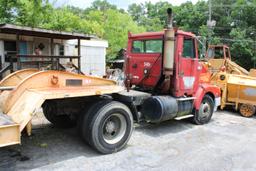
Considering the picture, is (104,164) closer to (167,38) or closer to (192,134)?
(192,134)

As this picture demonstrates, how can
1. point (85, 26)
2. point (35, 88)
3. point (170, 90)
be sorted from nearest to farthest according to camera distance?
point (35, 88) → point (170, 90) → point (85, 26)

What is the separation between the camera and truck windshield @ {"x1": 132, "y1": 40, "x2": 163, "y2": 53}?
6883mm

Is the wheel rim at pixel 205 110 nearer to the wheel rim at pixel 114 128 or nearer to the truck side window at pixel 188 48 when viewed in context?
the truck side window at pixel 188 48

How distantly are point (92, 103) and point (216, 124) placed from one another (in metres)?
4.09

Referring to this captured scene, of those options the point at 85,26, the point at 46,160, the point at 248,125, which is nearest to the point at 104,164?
the point at 46,160

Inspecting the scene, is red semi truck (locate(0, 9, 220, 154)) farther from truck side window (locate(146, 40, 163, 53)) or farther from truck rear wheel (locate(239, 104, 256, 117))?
truck rear wheel (locate(239, 104, 256, 117))

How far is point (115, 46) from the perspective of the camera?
96.6ft

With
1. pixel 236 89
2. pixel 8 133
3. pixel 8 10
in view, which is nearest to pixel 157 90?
pixel 236 89

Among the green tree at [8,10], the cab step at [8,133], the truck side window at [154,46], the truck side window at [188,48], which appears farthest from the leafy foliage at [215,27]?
the cab step at [8,133]

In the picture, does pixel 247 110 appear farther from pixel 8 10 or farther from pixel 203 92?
pixel 8 10

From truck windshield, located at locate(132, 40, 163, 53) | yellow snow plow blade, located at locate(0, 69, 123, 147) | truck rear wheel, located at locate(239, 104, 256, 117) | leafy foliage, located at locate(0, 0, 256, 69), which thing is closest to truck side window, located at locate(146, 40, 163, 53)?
truck windshield, located at locate(132, 40, 163, 53)

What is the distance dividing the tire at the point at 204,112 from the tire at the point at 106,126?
272cm

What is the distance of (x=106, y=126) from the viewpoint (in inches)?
199

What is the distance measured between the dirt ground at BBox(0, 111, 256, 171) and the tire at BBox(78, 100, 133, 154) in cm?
20
